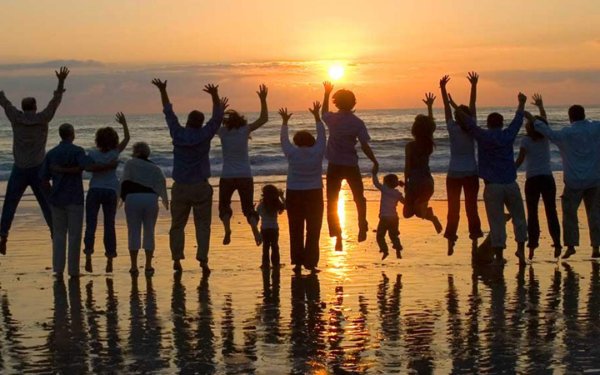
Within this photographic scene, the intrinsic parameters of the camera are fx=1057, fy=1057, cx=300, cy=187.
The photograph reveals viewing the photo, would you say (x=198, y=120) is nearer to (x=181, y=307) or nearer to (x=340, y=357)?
(x=181, y=307)

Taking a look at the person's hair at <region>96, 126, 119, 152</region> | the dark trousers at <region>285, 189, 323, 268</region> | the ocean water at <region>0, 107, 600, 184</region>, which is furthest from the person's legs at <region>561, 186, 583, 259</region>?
the ocean water at <region>0, 107, 600, 184</region>

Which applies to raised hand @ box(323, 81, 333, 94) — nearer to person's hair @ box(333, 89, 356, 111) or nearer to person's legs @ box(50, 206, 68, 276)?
person's hair @ box(333, 89, 356, 111)

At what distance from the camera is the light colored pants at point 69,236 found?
494 inches

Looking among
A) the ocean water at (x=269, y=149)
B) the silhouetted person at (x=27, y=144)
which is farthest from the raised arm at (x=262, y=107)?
the ocean water at (x=269, y=149)

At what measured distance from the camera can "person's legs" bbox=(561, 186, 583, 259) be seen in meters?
13.4

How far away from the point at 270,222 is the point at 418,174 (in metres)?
2.01

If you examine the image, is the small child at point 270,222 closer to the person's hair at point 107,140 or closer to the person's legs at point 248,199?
the person's legs at point 248,199

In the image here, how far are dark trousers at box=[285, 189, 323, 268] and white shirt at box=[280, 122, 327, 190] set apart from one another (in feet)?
0.32

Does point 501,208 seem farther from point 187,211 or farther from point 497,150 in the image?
point 187,211

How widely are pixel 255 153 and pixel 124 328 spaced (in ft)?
132

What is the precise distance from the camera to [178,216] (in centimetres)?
1302

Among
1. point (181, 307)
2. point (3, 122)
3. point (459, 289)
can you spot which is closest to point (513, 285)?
point (459, 289)

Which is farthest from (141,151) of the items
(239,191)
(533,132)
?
(533,132)

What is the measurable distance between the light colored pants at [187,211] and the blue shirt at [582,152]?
4.48m
